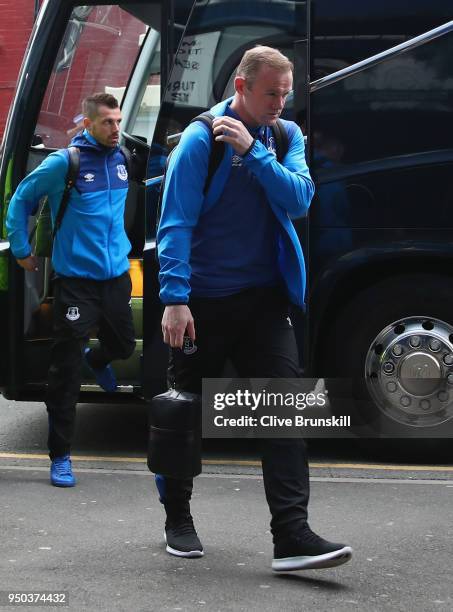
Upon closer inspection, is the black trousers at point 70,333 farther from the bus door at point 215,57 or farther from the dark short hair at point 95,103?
the dark short hair at point 95,103

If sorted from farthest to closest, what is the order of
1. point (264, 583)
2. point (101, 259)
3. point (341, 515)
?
1. point (101, 259)
2. point (341, 515)
3. point (264, 583)

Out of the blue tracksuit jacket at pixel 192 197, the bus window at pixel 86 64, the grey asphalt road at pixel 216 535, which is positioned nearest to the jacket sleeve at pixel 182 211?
the blue tracksuit jacket at pixel 192 197

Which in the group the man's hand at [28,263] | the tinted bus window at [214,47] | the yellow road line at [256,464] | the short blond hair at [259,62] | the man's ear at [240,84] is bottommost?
the yellow road line at [256,464]

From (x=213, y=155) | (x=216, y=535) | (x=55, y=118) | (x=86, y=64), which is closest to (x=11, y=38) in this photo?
(x=86, y=64)

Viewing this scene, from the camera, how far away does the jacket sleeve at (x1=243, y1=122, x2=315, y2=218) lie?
4.38 metres

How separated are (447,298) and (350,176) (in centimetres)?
78

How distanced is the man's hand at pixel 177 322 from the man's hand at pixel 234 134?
582 mm

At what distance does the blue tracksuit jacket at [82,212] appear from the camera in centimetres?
623

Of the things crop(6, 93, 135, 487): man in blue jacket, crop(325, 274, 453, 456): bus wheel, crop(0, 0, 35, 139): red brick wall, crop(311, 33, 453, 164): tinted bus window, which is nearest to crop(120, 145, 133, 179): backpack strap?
crop(6, 93, 135, 487): man in blue jacket

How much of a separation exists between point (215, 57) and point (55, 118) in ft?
3.62

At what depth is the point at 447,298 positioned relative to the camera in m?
6.47

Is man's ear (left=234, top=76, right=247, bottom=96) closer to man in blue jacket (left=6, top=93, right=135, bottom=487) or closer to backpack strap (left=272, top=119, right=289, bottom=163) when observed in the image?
backpack strap (left=272, top=119, right=289, bottom=163)

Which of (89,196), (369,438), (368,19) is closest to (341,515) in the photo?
(369,438)

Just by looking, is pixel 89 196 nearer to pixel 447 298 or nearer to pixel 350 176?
pixel 350 176
